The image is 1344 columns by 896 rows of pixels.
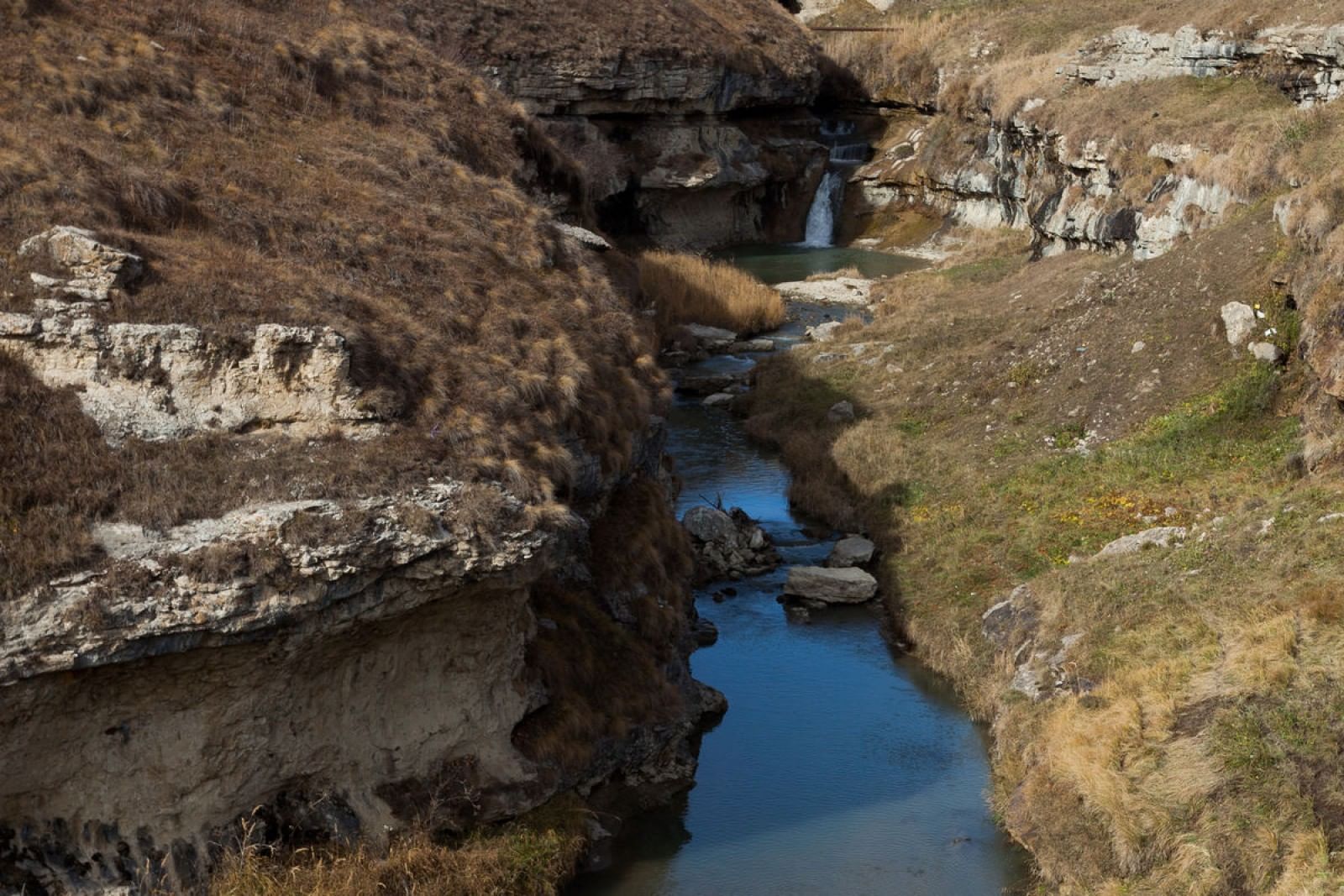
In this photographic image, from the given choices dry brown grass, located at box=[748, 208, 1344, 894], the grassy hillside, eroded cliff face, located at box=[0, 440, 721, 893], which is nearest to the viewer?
eroded cliff face, located at box=[0, 440, 721, 893]

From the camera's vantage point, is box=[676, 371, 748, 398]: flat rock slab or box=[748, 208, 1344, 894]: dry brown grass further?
box=[676, 371, 748, 398]: flat rock slab

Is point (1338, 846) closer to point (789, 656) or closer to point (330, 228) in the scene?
point (789, 656)

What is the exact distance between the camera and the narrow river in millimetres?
18688

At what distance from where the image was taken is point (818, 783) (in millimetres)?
20953

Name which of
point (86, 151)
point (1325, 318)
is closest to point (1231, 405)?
point (1325, 318)

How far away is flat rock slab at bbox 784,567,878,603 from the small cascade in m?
40.7

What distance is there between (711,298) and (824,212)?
20565 millimetres

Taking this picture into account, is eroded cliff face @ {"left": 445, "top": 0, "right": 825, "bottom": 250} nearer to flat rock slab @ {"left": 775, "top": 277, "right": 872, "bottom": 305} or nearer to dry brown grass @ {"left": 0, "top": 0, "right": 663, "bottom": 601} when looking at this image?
flat rock slab @ {"left": 775, "top": 277, "right": 872, "bottom": 305}

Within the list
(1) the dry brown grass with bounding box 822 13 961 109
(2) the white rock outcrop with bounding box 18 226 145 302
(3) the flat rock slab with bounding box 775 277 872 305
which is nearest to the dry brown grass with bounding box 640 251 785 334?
(3) the flat rock slab with bounding box 775 277 872 305

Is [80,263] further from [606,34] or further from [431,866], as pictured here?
[606,34]

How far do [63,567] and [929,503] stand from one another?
19.6 metres

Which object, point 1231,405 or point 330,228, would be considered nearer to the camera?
point 330,228

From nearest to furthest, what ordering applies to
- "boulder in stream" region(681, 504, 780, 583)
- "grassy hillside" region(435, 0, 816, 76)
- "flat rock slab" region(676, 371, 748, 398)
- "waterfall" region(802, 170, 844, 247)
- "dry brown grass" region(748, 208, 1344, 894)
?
"dry brown grass" region(748, 208, 1344, 894)
"boulder in stream" region(681, 504, 780, 583)
"flat rock slab" region(676, 371, 748, 398)
"grassy hillside" region(435, 0, 816, 76)
"waterfall" region(802, 170, 844, 247)

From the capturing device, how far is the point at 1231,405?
2848 centimetres
